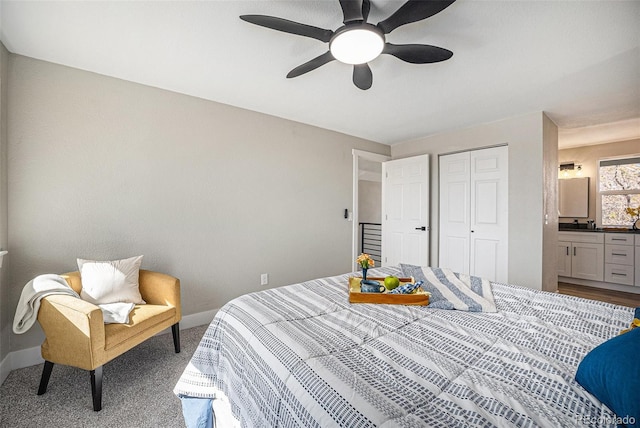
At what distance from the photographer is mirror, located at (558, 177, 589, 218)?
489 centimetres

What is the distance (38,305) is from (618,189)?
7.31 meters

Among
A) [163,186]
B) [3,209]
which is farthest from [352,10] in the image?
[3,209]

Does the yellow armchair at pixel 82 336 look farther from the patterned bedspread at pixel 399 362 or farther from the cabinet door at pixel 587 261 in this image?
the cabinet door at pixel 587 261

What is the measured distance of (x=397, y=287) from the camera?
5.83 feet

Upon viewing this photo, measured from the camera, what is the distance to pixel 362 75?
1.94 m

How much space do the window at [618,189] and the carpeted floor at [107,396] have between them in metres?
6.57

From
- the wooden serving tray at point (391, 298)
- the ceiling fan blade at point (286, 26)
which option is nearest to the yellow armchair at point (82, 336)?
the wooden serving tray at point (391, 298)

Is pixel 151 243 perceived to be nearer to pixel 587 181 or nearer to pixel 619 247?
pixel 619 247

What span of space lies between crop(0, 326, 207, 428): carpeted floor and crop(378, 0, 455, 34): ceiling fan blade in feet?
8.07

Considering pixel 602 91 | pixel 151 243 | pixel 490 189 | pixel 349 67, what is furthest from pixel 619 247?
pixel 151 243

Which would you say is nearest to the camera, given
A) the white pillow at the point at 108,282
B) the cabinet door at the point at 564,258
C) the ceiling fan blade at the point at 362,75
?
the ceiling fan blade at the point at 362,75

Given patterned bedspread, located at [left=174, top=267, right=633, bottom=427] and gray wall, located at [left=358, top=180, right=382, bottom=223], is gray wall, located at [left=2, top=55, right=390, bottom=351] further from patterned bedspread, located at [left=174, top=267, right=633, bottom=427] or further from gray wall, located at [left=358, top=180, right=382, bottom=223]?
gray wall, located at [left=358, top=180, right=382, bottom=223]

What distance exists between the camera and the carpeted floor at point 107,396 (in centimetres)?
156

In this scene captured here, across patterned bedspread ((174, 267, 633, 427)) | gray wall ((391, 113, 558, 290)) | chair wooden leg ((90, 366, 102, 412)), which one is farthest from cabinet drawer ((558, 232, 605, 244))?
chair wooden leg ((90, 366, 102, 412))
